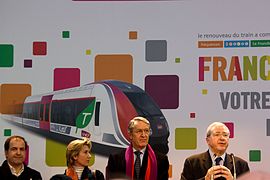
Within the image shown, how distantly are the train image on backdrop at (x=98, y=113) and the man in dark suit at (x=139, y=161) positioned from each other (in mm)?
416

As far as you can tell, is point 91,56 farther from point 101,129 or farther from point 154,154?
point 154,154

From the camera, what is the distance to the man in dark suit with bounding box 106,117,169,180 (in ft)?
9.81

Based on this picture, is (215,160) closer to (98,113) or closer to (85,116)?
(98,113)

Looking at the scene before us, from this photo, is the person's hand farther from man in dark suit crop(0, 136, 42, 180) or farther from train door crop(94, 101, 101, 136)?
man in dark suit crop(0, 136, 42, 180)

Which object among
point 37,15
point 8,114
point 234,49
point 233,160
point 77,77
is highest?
point 37,15

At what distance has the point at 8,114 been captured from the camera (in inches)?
142

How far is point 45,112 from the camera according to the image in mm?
3691

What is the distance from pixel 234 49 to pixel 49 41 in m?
1.53

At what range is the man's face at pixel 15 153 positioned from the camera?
320 cm

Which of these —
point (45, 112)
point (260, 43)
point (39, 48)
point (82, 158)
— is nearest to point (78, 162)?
point (82, 158)

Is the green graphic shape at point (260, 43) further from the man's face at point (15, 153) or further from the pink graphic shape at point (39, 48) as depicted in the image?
the man's face at point (15, 153)

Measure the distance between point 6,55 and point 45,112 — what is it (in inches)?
22.9

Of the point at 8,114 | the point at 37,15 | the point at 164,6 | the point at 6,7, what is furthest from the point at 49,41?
the point at 164,6

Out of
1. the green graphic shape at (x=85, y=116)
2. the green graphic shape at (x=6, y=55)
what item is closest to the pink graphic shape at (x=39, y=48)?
the green graphic shape at (x=6, y=55)
